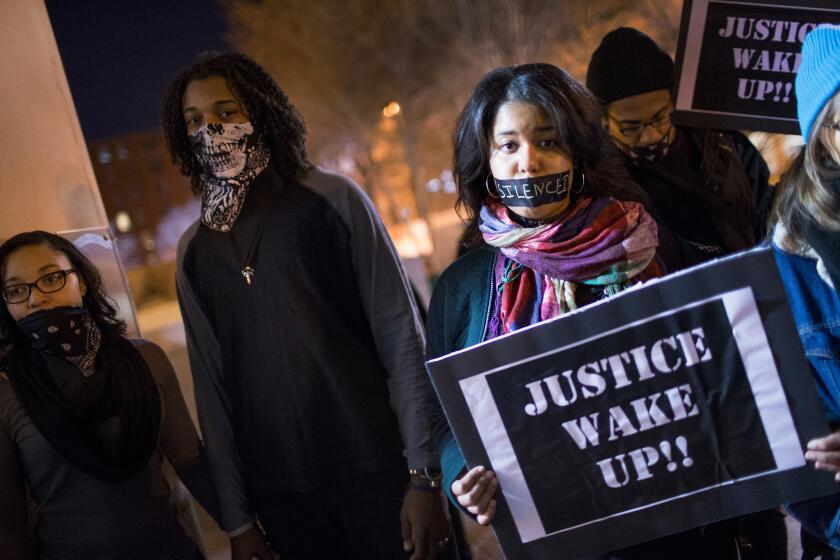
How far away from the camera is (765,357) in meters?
1.49

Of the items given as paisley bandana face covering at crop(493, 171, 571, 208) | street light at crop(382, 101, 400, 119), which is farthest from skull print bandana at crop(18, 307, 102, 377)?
street light at crop(382, 101, 400, 119)

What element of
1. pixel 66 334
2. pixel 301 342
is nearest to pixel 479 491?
pixel 301 342

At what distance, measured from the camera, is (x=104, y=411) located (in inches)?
86.8

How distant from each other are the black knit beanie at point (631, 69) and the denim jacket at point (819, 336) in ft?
3.81

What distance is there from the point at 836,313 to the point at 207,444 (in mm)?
1954

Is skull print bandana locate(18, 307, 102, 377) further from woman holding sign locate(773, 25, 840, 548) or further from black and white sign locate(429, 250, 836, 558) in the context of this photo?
woman holding sign locate(773, 25, 840, 548)

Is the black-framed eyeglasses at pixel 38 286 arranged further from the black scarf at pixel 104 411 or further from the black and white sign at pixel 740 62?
the black and white sign at pixel 740 62

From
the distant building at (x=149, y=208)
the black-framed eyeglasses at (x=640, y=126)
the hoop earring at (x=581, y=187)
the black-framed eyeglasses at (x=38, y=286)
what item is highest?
Result: the distant building at (x=149, y=208)

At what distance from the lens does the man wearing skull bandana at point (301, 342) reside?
2.26 meters

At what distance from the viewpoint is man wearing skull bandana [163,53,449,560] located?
2.26 m

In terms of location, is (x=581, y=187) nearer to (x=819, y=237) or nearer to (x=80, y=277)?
(x=819, y=237)

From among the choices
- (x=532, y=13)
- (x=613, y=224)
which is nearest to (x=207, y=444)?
(x=613, y=224)

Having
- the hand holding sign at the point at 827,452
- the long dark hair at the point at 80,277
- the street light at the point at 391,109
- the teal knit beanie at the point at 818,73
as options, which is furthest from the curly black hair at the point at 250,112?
the street light at the point at 391,109

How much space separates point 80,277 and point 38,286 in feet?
0.51
